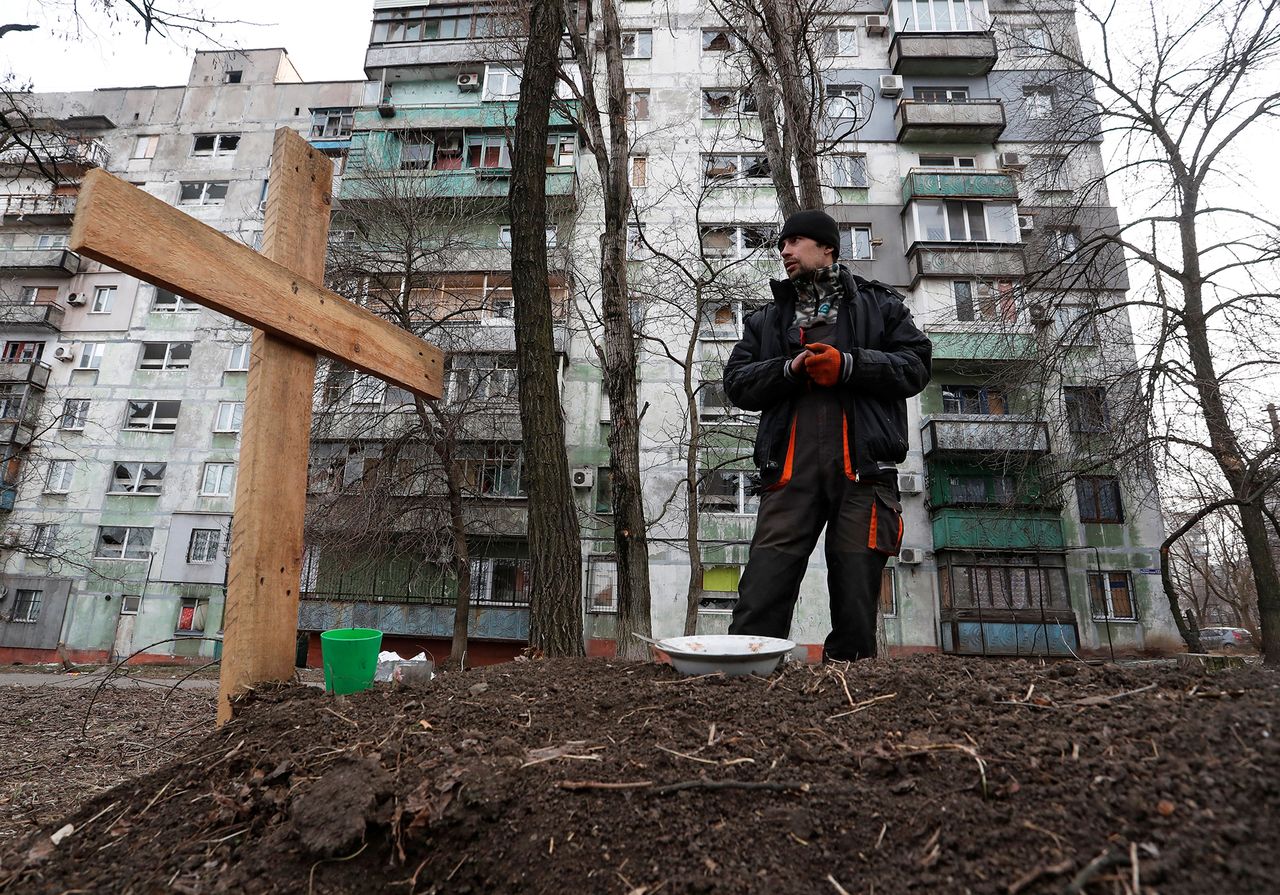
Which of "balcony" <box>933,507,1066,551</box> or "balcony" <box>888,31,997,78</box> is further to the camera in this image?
"balcony" <box>888,31,997,78</box>

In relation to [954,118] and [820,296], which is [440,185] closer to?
[954,118]

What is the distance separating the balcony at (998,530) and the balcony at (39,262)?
3378 centimetres

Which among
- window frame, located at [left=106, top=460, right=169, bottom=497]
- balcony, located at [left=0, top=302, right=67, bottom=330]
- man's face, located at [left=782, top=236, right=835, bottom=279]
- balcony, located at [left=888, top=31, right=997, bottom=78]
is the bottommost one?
man's face, located at [left=782, top=236, right=835, bottom=279]

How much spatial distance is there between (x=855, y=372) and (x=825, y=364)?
17 centimetres

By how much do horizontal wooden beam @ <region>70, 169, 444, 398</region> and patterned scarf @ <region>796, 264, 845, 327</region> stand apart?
6.66ft

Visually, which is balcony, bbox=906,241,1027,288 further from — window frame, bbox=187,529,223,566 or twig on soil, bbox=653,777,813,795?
window frame, bbox=187,529,223,566

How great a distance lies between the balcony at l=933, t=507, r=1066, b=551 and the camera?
21.5 m

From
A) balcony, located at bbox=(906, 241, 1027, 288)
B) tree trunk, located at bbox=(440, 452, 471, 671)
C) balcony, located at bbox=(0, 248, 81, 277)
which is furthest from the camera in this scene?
balcony, located at bbox=(0, 248, 81, 277)

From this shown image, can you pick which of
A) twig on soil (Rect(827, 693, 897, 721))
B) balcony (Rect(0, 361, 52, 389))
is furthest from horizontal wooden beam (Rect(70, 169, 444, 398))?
balcony (Rect(0, 361, 52, 389))

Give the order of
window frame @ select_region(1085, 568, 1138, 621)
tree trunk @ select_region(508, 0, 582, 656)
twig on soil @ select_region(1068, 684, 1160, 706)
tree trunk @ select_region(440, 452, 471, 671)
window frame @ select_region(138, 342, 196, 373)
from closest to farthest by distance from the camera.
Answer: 1. twig on soil @ select_region(1068, 684, 1160, 706)
2. tree trunk @ select_region(508, 0, 582, 656)
3. tree trunk @ select_region(440, 452, 471, 671)
4. window frame @ select_region(1085, 568, 1138, 621)
5. window frame @ select_region(138, 342, 196, 373)

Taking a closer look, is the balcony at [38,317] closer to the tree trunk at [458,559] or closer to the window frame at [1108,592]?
the tree trunk at [458,559]

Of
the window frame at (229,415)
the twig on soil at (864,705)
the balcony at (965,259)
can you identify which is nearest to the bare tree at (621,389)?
the twig on soil at (864,705)

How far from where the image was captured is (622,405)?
8008mm

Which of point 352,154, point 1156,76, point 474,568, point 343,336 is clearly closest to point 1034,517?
point 1156,76
